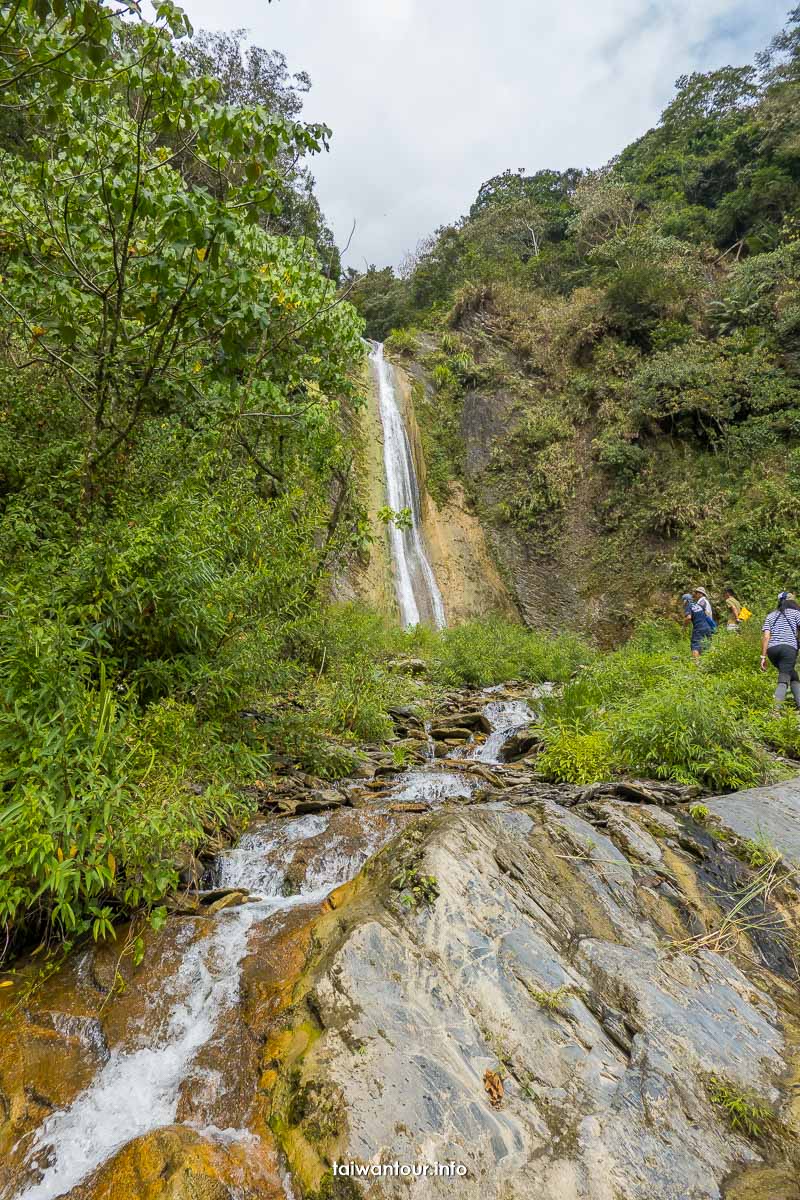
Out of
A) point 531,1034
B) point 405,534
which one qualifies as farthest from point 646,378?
point 531,1034

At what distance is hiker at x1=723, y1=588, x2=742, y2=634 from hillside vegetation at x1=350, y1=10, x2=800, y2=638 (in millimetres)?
250

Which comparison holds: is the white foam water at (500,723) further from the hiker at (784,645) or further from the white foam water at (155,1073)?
the white foam water at (155,1073)

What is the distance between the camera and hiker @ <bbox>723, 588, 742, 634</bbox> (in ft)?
35.8

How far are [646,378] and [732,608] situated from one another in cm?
706

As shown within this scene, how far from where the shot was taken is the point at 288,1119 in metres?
1.94

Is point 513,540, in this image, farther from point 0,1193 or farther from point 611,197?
point 0,1193

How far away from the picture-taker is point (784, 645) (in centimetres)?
631

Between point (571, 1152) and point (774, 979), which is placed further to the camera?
point (774, 979)

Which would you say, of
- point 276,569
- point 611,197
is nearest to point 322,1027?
point 276,569

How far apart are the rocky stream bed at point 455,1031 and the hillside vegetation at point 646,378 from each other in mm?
10580

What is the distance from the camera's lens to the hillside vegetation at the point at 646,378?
44.4 feet

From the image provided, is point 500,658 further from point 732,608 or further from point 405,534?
point 405,534

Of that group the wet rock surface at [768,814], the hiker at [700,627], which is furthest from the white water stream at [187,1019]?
the hiker at [700,627]

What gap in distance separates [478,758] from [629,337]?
15.9 metres
